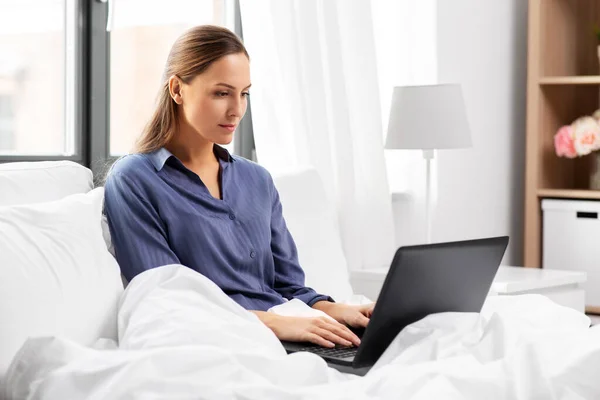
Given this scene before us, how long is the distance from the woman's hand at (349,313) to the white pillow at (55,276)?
47 centimetres

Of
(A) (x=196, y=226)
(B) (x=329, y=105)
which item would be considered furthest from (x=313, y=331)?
(B) (x=329, y=105)

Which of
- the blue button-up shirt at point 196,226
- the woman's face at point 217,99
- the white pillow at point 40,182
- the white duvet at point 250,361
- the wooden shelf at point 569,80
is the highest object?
the wooden shelf at point 569,80

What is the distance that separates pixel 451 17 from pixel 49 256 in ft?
8.44

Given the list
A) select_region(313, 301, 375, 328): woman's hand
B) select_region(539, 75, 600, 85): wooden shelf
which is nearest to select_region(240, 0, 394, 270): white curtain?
select_region(313, 301, 375, 328): woman's hand

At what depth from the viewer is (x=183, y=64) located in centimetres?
208

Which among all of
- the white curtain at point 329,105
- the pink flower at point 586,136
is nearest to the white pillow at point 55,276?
the white curtain at point 329,105

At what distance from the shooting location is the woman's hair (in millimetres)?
2066

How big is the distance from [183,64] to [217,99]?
0.36ft

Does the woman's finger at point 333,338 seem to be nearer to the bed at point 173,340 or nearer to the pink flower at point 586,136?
the bed at point 173,340

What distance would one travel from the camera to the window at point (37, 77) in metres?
2.64

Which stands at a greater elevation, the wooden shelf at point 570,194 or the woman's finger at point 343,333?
the wooden shelf at point 570,194

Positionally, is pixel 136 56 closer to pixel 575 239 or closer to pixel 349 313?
pixel 349 313

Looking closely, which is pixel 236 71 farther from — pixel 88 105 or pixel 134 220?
pixel 88 105

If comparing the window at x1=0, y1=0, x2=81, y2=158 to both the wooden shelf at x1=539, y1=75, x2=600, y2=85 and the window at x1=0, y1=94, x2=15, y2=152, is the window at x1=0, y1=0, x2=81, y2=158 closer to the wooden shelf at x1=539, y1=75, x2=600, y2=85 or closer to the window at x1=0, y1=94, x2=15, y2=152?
the window at x1=0, y1=94, x2=15, y2=152
